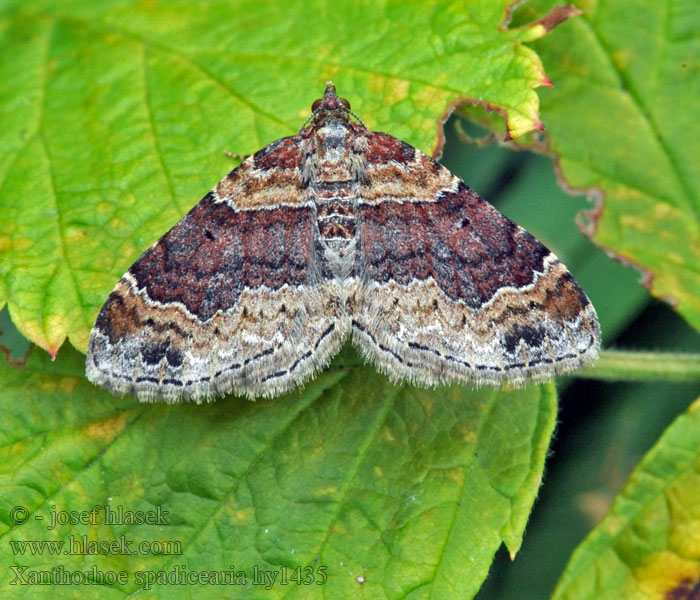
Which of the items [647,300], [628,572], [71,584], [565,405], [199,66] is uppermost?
[199,66]

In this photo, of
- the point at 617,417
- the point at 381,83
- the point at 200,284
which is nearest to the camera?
the point at 200,284

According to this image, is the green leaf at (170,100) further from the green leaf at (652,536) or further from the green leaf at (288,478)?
the green leaf at (652,536)

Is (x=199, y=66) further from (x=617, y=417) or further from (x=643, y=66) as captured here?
(x=617, y=417)

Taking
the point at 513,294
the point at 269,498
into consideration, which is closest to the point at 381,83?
the point at 513,294

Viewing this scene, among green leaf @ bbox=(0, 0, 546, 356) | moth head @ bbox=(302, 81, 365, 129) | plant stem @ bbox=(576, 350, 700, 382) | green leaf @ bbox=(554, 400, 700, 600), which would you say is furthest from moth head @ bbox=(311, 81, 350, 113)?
green leaf @ bbox=(554, 400, 700, 600)

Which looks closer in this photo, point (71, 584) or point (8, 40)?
point (71, 584)

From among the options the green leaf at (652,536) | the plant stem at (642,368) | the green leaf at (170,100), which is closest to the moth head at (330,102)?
the green leaf at (170,100)

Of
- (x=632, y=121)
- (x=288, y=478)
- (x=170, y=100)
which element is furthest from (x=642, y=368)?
(x=170, y=100)
